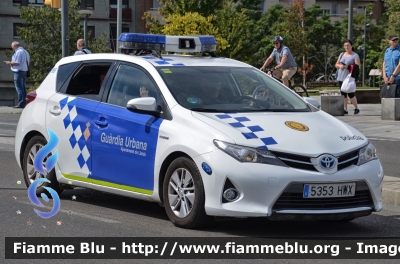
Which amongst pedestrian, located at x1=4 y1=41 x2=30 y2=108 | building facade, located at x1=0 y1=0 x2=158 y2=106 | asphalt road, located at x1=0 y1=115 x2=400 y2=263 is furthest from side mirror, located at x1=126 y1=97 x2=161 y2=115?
building facade, located at x1=0 y1=0 x2=158 y2=106

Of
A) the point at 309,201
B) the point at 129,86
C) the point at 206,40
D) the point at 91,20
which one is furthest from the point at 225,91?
the point at 91,20

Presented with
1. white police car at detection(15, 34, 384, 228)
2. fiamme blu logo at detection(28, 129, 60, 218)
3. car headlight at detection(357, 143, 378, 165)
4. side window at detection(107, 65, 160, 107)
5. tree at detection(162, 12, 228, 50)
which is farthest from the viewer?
tree at detection(162, 12, 228, 50)

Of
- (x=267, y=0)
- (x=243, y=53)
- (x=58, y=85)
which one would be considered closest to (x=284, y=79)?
(x=58, y=85)

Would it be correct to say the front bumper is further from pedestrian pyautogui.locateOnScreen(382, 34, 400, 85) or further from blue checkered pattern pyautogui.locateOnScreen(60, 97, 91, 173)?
pedestrian pyautogui.locateOnScreen(382, 34, 400, 85)

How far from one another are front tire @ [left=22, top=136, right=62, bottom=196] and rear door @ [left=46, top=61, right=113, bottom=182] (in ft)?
0.76

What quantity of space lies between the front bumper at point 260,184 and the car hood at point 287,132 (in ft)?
0.61

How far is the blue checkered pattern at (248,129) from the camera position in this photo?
7.59m

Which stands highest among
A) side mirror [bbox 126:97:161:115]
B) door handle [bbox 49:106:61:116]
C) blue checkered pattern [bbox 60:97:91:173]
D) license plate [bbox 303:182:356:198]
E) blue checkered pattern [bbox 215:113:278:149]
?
side mirror [bbox 126:97:161:115]

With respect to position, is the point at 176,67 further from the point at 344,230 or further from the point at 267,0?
the point at 267,0

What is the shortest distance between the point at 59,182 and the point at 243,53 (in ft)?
182

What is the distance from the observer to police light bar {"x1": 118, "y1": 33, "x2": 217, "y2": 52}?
9594mm

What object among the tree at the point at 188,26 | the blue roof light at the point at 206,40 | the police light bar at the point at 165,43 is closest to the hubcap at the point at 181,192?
the police light bar at the point at 165,43

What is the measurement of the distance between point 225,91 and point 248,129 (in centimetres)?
104

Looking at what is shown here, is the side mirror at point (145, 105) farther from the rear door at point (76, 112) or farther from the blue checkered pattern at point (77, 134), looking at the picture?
the blue checkered pattern at point (77, 134)
